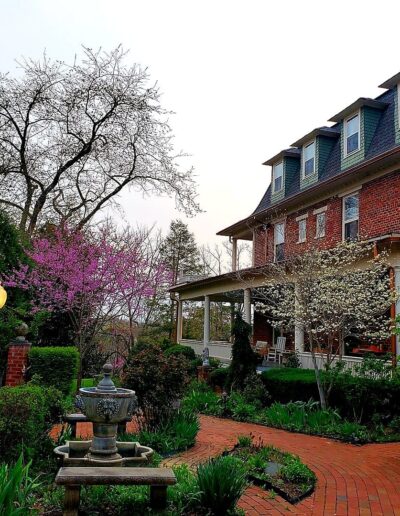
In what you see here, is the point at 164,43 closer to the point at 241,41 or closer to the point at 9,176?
the point at 241,41

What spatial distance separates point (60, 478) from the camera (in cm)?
433

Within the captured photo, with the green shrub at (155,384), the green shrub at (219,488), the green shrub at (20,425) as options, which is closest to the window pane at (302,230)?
the green shrub at (155,384)

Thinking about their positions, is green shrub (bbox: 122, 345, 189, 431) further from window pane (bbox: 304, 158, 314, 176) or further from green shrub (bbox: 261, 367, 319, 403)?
window pane (bbox: 304, 158, 314, 176)

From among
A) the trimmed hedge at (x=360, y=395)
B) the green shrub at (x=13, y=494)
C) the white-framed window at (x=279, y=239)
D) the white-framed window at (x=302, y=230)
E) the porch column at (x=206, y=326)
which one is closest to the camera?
the green shrub at (x=13, y=494)

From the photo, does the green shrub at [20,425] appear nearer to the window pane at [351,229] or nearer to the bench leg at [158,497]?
the bench leg at [158,497]

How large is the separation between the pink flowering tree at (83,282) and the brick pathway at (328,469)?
471 cm

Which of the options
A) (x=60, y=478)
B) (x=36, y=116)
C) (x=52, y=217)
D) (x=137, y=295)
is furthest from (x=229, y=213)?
(x=60, y=478)

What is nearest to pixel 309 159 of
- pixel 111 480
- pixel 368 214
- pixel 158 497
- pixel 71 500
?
pixel 368 214

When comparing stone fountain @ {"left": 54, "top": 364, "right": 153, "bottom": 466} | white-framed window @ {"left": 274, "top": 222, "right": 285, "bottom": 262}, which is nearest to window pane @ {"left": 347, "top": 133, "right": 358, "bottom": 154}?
white-framed window @ {"left": 274, "top": 222, "right": 285, "bottom": 262}

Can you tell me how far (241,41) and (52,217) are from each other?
1486 cm

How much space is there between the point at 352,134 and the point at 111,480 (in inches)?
589

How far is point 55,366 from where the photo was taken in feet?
35.8

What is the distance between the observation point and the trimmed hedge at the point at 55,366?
10625mm

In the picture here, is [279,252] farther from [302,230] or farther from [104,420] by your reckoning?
[104,420]
